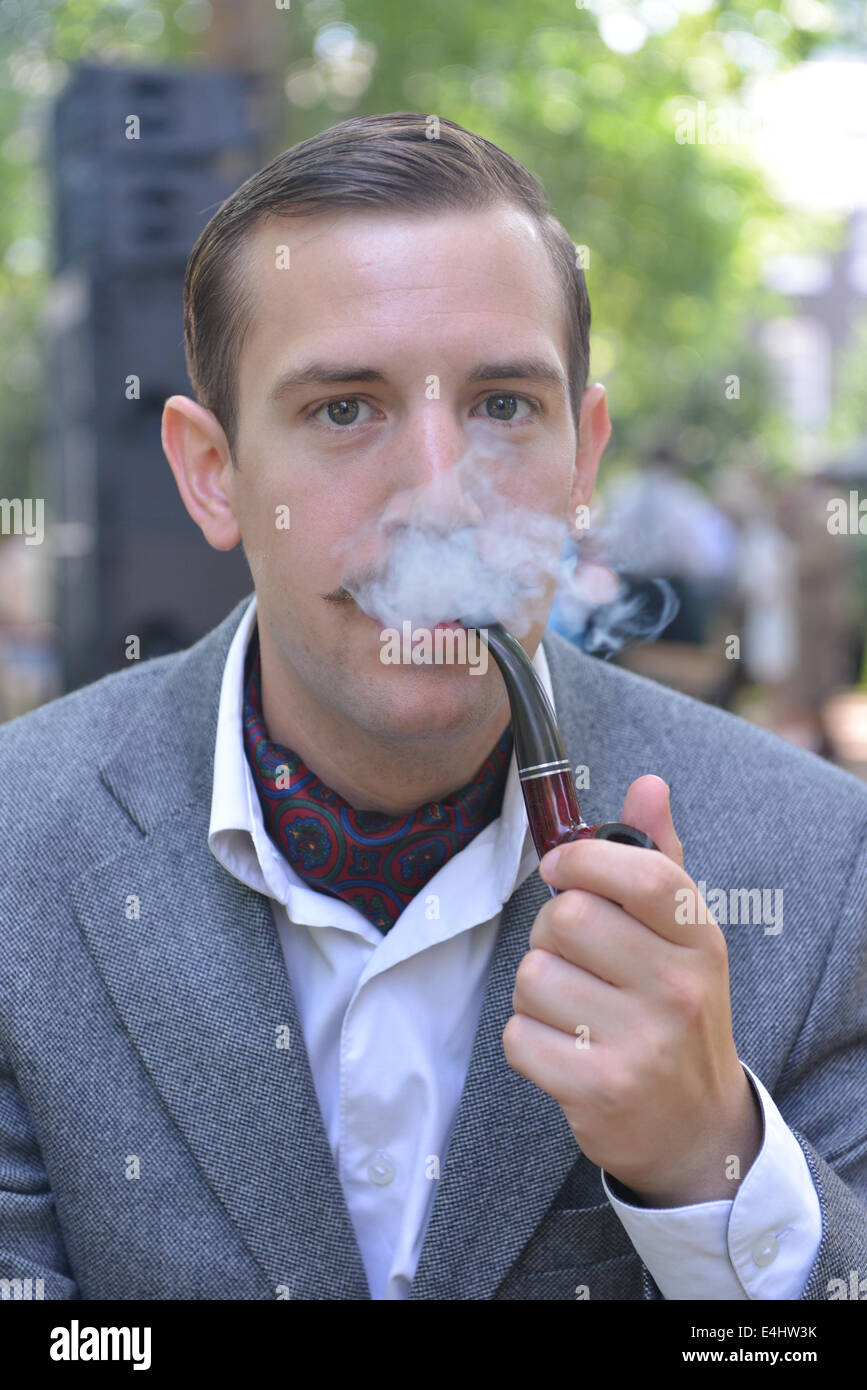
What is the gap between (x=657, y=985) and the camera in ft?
4.84

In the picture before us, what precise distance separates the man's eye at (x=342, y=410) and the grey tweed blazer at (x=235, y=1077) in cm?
59

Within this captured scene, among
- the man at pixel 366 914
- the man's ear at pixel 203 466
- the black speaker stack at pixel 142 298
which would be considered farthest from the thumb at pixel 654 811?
the black speaker stack at pixel 142 298

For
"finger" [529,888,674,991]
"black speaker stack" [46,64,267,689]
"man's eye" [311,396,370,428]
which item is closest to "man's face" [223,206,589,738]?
"man's eye" [311,396,370,428]

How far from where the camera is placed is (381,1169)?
1.89 metres

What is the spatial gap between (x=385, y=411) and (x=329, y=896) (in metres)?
0.70

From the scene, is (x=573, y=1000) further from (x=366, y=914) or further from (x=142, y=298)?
(x=142, y=298)

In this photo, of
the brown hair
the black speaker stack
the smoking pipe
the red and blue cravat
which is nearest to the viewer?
the smoking pipe

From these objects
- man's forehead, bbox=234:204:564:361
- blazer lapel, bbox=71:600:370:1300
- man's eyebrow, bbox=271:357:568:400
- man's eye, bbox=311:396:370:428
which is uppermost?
man's forehead, bbox=234:204:564:361

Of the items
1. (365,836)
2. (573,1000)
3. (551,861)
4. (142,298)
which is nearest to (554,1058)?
(573,1000)

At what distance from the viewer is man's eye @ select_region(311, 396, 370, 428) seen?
6.04ft

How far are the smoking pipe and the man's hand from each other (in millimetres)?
45

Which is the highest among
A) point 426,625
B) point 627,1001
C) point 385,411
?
point 385,411

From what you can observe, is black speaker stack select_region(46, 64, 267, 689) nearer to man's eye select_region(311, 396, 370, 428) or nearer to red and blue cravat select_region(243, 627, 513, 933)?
red and blue cravat select_region(243, 627, 513, 933)

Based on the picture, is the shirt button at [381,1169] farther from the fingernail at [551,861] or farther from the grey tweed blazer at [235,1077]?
the fingernail at [551,861]
